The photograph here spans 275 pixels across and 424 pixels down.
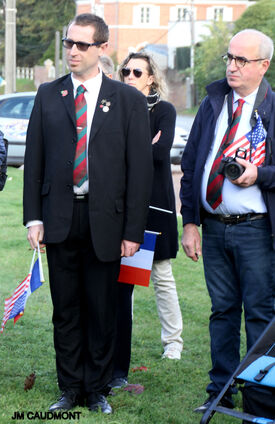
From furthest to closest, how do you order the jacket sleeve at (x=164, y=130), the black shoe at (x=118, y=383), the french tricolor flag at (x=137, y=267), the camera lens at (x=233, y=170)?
the jacket sleeve at (x=164, y=130), the black shoe at (x=118, y=383), the french tricolor flag at (x=137, y=267), the camera lens at (x=233, y=170)

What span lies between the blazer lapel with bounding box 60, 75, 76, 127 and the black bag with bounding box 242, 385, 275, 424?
1.74 metres

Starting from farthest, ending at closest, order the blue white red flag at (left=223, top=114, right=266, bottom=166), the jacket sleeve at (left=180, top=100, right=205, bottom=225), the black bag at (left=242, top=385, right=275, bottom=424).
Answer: the jacket sleeve at (left=180, top=100, right=205, bottom=225), the blue white red flag at (left=223, top=114, right=266, bottom=166), the black bag at (left=242, top=385, right=275, bottom=424)

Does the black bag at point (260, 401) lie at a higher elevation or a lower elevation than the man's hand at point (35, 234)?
lower

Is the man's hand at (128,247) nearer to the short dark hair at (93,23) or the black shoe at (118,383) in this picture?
the black shoe at (118,383)

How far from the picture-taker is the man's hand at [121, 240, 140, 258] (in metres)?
4.82

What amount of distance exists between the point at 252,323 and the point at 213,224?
2.00 ft

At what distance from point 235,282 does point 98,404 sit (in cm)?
106

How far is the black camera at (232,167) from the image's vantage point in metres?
4.52

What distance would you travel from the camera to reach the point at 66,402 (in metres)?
4.88

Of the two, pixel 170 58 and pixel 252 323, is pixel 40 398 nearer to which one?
pixel 252 323

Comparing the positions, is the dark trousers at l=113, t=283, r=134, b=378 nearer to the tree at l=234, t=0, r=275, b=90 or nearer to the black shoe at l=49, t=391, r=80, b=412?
the black shoe at l=49, t=391, r=80, b=412

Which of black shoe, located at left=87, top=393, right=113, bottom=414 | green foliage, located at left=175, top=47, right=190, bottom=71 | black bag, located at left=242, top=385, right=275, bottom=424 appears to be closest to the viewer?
black bag, located at left=242, top=385, right=275, bottom=424

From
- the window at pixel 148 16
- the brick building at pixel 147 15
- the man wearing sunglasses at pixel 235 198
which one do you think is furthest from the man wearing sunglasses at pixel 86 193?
the window at pixel 148 16

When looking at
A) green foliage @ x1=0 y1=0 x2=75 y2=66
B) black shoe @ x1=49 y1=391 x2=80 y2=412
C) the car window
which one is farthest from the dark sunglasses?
green foliage @ x1=0 y1=0 x2=75 y2=66
